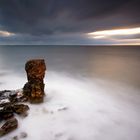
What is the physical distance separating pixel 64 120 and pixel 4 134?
8.75 feet

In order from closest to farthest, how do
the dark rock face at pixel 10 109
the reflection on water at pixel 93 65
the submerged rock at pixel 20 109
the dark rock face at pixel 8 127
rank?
the dark rock face at pixel 8 127, the dark rock face at pixel 10 109, the submerged rock at pixel 20 109, the reflection on water at pixel 93 65

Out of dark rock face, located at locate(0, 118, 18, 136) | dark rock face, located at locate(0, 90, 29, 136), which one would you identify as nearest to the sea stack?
dark rock face, located at locate(0, 90, 29, 136)

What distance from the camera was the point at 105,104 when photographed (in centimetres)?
934

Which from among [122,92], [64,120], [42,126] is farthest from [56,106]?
[122,92]

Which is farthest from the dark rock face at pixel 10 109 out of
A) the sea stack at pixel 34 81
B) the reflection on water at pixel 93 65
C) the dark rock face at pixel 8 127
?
the reflection on water at pixel 93 65

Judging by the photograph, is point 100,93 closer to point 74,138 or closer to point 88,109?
point 88,109

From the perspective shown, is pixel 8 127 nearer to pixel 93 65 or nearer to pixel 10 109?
pixel 10 109

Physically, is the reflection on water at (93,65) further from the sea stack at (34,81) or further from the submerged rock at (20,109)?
the submerged rock at (20,109)

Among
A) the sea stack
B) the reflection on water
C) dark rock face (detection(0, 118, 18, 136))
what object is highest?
the sea stack

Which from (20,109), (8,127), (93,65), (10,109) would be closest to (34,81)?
(20,109)

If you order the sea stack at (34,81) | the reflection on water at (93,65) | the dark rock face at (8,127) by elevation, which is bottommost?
the reflection on water at (93,65)

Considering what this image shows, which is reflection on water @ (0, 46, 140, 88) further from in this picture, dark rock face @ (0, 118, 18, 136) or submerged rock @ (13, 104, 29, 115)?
dark rock face @ (0, 118, 18, 136)

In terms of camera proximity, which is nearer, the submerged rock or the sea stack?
the submerged rock

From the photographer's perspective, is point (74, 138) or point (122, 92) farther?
point (122, 92)
